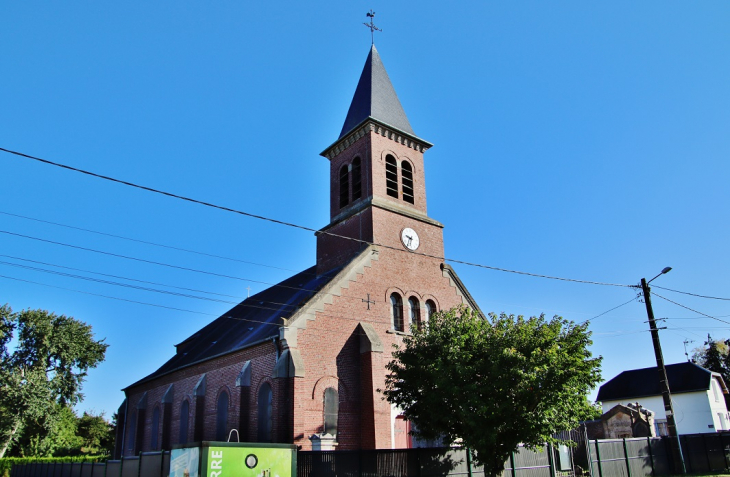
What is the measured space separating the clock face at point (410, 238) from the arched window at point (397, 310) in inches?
108

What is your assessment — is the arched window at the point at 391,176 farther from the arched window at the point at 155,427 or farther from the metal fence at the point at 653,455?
the arched window at the point at 155,427

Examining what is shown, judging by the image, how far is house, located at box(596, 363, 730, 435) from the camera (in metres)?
44.5

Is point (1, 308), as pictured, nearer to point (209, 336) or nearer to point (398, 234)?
point (209, 336)

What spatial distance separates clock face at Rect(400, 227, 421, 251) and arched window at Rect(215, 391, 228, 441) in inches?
411

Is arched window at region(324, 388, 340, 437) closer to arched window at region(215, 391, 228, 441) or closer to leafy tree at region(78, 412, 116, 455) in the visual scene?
arched window at region(215, 391, 228, 441)

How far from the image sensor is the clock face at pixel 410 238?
85.8ft

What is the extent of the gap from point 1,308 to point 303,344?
129 feet

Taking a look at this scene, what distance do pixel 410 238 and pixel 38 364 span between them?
124 ft

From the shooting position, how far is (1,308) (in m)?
47.9

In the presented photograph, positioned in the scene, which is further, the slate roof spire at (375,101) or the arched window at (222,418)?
the slate roof spire at (375,101)

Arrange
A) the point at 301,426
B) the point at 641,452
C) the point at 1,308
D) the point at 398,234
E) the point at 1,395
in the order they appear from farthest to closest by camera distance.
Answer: the point at 1,308 → the point at 1,395 → the point at 398,234 → the point at 641,452 → the point at 301,426

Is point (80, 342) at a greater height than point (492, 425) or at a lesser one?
greater

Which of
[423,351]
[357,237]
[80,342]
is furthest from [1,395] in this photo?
[423,351]

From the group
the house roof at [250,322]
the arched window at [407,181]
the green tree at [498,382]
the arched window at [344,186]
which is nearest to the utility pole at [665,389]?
the green tree at [498,382]
